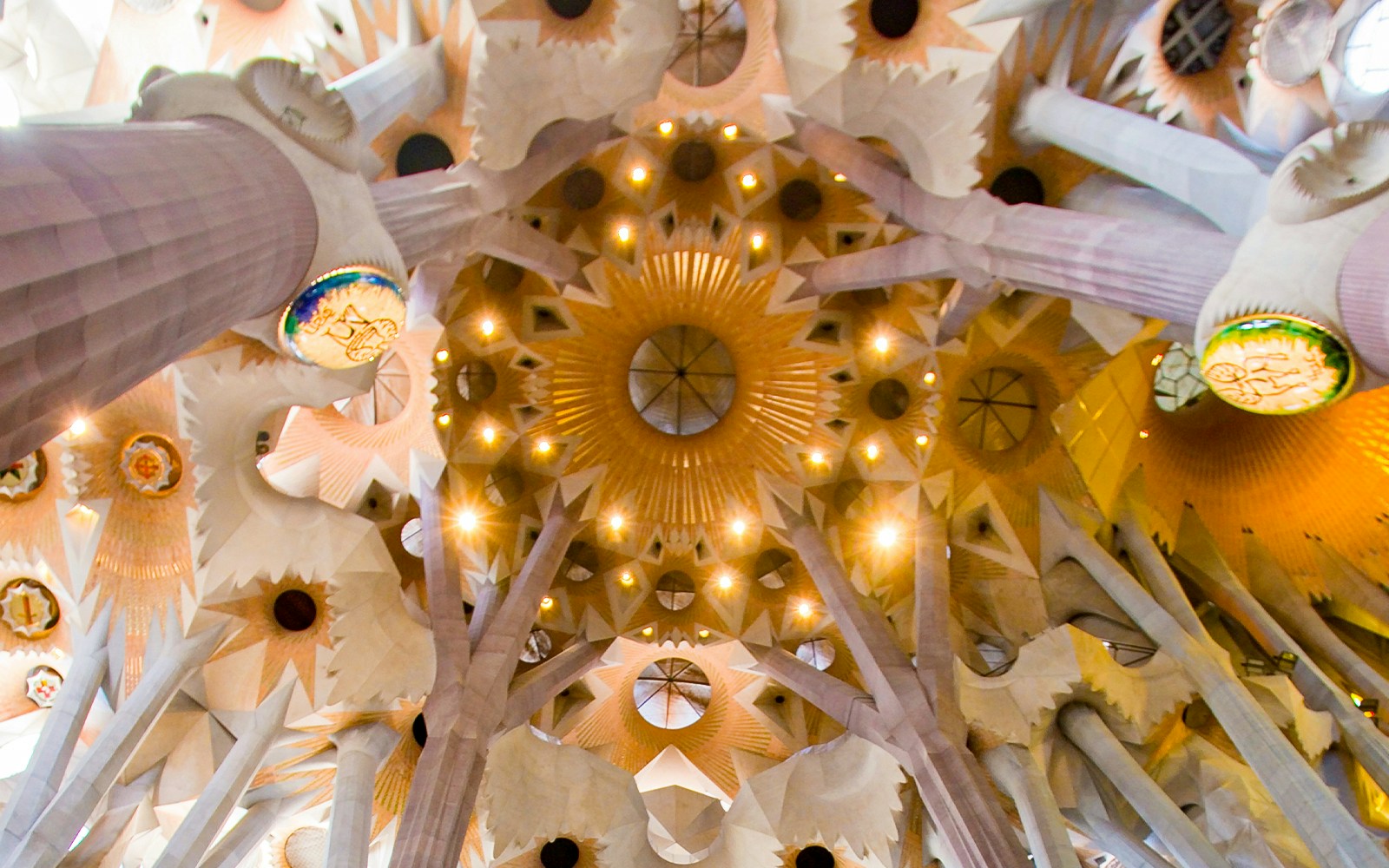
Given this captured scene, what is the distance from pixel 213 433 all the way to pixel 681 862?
9263 mm

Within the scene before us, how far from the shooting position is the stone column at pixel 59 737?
7305 millimetres

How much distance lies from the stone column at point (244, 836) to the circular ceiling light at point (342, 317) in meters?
6.42

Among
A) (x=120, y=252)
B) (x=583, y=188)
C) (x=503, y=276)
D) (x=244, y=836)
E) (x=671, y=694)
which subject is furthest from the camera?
(x=671, y=694)

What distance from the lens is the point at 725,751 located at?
15.3m

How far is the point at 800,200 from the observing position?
12.9m

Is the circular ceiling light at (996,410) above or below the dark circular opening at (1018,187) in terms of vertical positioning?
above

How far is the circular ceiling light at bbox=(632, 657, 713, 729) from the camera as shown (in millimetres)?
15461

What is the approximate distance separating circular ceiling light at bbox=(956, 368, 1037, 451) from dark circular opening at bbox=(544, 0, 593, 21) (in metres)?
7.45

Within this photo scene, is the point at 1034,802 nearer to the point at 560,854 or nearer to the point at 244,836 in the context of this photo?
the point at 560,854

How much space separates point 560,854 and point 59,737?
7.68 metres

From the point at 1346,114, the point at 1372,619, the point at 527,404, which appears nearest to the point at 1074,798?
the point at 1372,619

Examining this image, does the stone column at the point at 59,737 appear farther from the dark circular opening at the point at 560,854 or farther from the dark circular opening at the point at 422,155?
the dark circular opening at the point at 560,854

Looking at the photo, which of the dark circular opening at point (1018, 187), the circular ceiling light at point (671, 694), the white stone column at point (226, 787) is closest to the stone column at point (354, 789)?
the white stone column at point (226, 787)

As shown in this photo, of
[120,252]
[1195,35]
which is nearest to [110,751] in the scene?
[120,252]
